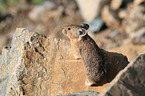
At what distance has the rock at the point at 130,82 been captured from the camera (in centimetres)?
203

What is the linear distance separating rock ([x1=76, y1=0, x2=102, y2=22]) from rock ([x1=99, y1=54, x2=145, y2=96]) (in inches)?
287

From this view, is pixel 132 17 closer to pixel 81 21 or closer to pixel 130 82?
pixel 81 21

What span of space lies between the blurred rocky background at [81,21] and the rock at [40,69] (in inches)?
0.6

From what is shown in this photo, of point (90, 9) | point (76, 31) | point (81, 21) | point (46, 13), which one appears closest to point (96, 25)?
point (90, 9)

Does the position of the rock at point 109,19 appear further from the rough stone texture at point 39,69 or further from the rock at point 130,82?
the rock at point 130,82

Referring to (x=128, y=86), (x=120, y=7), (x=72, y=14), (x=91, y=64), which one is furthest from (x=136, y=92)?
(x=72, y=14)

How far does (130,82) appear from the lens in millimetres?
2139

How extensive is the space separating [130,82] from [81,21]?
8.15 meters

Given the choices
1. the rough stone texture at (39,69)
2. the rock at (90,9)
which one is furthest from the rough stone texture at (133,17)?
the rough stone texture at (39,69)

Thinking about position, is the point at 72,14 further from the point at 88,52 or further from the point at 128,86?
the point at 128,86

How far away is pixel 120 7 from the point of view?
8.82 metres

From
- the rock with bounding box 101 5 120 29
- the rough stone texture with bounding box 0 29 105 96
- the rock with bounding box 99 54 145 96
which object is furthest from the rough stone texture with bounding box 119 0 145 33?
the rock with bounding box 99 54 145 96

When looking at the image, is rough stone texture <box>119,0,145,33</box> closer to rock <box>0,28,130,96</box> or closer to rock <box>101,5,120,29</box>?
rock <box>101,5,120,29</box>

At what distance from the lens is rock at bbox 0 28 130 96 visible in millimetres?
2990
